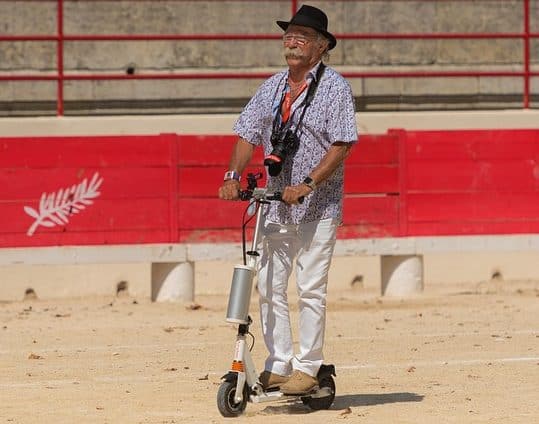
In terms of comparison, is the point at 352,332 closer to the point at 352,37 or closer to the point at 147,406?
the point at 147,406

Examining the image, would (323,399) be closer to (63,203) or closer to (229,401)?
(229,401)

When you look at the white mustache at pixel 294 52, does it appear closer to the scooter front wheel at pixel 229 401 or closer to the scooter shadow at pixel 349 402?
the scooter front wheel at pixel 229 401

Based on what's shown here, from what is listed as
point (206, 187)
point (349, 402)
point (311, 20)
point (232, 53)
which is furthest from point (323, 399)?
point (232, 53)

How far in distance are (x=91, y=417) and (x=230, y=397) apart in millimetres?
667

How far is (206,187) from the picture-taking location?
13.3 metres

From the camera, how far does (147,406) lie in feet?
25.5

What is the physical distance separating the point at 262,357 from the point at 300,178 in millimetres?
2466

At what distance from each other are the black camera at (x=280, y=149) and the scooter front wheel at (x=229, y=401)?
3.17ft

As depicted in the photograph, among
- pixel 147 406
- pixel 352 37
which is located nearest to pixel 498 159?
pixel 352 37

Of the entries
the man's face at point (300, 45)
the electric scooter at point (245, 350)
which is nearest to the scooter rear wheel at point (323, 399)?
the electric scooter at point (245, 350)

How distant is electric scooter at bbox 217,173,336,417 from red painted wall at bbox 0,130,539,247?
19.0 feet

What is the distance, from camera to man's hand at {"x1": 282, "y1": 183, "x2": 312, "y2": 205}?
23.2 feet

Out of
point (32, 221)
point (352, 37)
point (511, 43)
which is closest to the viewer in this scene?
point (32, 221)

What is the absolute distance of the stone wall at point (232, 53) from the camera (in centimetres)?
1580
